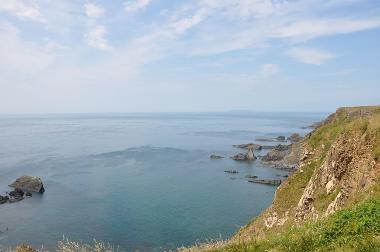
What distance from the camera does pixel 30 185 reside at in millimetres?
77438

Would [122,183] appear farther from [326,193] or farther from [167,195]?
[326,193]

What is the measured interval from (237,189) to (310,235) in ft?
225

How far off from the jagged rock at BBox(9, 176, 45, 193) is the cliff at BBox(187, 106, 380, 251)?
58.7 meters

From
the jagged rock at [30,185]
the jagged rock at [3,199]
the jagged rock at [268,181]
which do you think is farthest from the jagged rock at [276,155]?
the jagged rock at [3,199]

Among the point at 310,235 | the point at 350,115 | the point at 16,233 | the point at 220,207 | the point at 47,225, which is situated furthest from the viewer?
the point at 220,207

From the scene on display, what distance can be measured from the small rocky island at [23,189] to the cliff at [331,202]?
57875mm

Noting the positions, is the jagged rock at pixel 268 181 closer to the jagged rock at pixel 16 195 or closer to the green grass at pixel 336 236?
the jagged rock at pixel 16 195

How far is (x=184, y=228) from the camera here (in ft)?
183

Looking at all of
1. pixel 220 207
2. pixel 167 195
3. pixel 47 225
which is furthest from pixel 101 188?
pixel 220 207

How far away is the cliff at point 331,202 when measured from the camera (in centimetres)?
1184

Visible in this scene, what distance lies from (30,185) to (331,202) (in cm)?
6962

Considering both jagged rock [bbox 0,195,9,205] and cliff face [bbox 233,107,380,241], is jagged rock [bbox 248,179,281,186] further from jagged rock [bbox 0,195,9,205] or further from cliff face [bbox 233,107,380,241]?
cliff face [bbox 233,107,380,241]

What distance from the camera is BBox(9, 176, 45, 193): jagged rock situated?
7731cm

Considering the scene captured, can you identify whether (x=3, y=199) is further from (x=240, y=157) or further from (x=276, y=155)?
(x=276, y=155)
